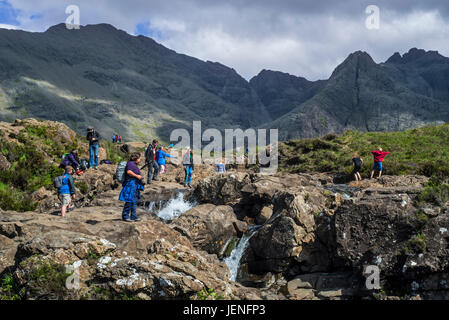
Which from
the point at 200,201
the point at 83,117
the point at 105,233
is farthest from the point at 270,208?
the point at 83,117

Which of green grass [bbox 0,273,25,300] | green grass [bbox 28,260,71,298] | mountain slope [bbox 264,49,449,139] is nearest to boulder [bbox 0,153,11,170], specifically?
green grass [bbox 0,273,25,300]

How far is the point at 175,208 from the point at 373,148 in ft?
76.4

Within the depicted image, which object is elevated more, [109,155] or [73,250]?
[109,155]

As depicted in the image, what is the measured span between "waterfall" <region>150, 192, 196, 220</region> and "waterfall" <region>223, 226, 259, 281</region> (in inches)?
220

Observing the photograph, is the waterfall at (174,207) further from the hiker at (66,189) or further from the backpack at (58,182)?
the backpack at (58,182)

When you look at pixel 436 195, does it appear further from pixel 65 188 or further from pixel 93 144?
pixel 93 144

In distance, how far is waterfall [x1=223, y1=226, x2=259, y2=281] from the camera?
43.7 feet

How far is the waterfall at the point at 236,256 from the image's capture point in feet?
43.7

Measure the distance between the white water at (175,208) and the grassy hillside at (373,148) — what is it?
45.3 feet

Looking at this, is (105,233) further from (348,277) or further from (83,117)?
(83,117)

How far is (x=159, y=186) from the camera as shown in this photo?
69.1 ft

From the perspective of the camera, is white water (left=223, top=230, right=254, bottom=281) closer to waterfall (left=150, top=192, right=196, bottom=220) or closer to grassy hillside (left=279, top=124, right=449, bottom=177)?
waterfall (left=150, top=192, right=196, bottom=220)
